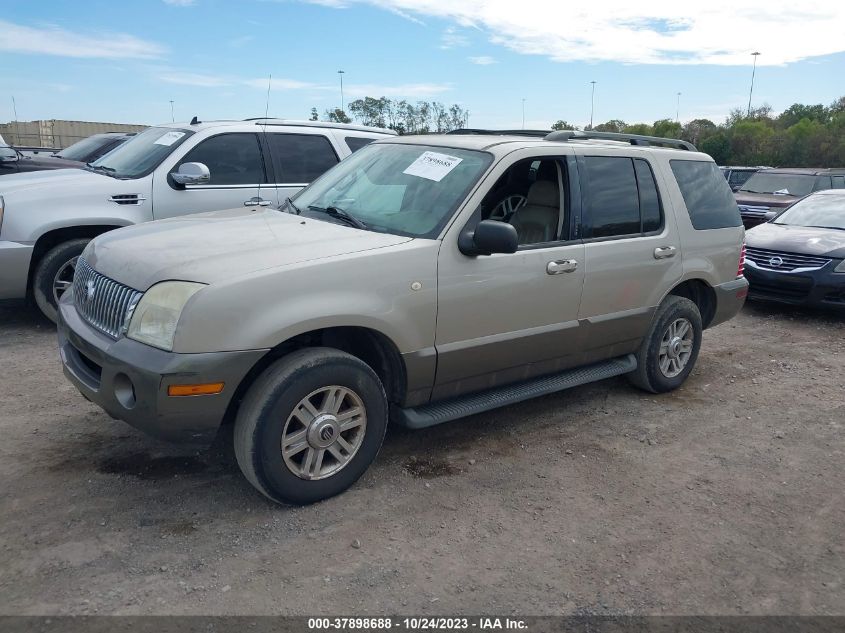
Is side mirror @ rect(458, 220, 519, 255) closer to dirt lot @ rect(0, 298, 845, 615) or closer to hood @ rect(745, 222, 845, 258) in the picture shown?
dirt lot @ rect(0, 298, 845, 615)

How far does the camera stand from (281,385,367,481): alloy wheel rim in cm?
351

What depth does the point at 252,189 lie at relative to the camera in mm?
7090

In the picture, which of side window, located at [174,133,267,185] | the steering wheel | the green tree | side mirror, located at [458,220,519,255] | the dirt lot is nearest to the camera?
the dirt lot

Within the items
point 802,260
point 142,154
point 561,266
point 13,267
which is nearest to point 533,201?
point 561,266

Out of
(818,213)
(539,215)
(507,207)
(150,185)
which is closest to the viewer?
(539,215)

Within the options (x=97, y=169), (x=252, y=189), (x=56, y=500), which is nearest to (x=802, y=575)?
(x=56, y=500)

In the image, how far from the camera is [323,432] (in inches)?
140

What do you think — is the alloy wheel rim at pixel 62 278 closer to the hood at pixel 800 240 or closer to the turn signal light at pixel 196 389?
the turn signal light at pixel 196 389

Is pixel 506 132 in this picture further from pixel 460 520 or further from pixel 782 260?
pixel 782 260

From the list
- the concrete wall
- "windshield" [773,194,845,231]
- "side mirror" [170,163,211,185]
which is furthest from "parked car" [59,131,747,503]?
the concrete wall

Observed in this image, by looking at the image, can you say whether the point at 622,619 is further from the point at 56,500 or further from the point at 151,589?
the point at 56,500

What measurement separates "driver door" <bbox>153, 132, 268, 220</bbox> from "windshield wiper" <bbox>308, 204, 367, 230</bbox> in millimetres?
2725

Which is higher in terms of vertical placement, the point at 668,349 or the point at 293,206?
the point at 293,206

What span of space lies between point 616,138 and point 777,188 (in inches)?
431
